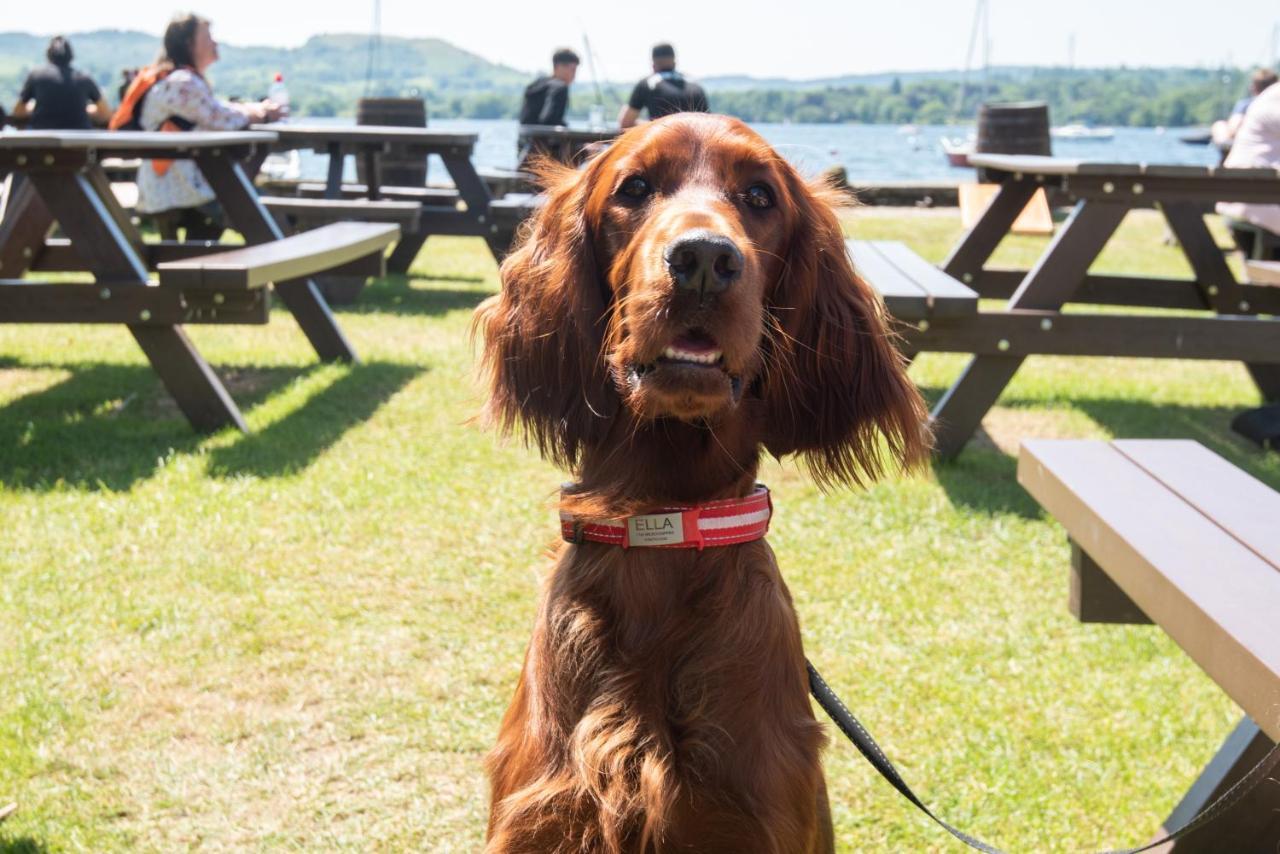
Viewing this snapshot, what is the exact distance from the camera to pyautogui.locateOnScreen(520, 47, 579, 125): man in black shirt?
10.8 metres

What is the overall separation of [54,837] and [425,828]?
749 millimetres

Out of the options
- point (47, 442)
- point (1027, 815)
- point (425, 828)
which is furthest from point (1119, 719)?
point (47, 442)

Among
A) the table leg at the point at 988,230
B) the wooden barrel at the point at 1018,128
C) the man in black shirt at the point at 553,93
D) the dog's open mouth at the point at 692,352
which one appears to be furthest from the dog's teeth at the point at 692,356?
the wooden barrel at the point at 1018,128

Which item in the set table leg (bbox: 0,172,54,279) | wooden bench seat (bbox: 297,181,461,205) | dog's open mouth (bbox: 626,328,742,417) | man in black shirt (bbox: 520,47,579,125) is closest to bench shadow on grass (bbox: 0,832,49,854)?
dog's open mouth (bbox: 626,328,742,417)

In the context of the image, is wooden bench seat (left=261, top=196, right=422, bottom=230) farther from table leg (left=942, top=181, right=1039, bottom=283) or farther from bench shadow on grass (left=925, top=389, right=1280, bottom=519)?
bench shadow on grass (left=925, top=389, right=1280, bottom=519)

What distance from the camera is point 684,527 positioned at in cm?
184

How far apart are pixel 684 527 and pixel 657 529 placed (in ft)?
0.14

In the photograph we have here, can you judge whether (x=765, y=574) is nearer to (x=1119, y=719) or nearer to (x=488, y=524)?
Result: (x=1119, y=719)

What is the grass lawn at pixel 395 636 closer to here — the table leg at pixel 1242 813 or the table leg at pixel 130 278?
the table leg at pixel 130 278

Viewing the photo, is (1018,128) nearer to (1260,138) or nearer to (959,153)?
(1260,138)

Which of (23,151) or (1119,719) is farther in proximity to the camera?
(23,151)

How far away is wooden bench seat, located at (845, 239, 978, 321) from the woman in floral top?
425cm

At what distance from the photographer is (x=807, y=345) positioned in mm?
1996

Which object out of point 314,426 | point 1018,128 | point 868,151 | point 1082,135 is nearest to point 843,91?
point 1082,135
